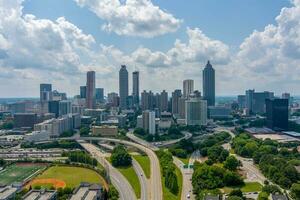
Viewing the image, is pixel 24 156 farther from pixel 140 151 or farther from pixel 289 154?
pixel 289 154

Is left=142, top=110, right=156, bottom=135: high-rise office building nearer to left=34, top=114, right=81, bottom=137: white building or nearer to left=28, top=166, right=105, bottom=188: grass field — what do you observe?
left=34, top=114, right=81, bottom=137: white building

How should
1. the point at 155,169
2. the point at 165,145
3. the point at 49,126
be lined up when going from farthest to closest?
the point at 49,126
the point at 165,145
the point at 155,169

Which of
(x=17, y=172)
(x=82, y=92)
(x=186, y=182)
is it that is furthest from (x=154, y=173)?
(x=82, y=92)

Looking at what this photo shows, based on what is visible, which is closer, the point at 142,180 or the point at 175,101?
the point at 142,180

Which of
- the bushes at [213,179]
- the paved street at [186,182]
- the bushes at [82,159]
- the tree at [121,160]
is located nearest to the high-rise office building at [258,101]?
the paved street at [186,182]

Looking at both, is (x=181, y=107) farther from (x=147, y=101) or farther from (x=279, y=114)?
(x=279, y=114)

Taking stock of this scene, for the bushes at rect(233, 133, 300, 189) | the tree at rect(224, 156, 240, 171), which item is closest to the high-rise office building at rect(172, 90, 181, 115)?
the bushes at rect(233, 133, 300, 189)

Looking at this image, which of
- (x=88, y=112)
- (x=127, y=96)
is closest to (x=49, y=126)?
(x=88, y=112)
